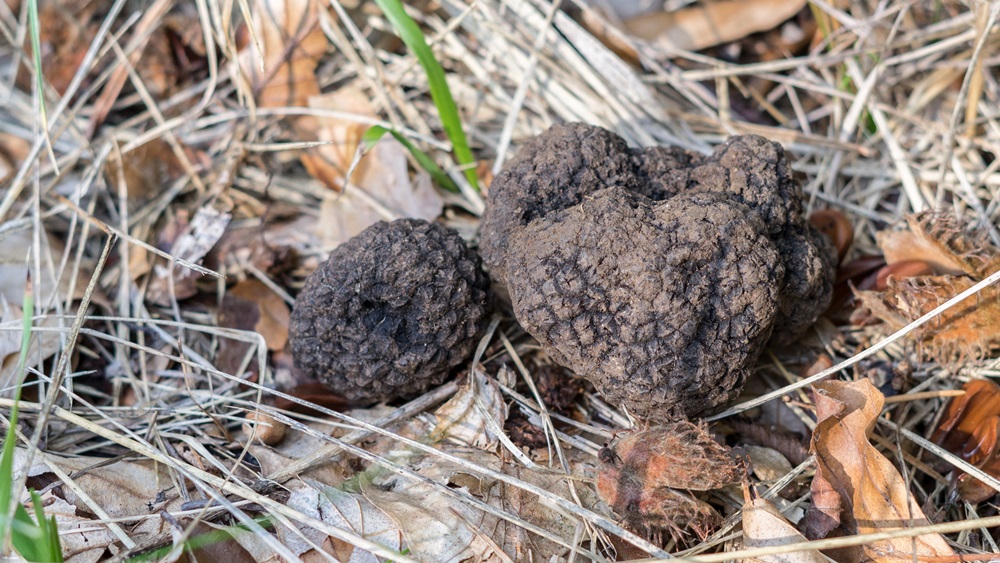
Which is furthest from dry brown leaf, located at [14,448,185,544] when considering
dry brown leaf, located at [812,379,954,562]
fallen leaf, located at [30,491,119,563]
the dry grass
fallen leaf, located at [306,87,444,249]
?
dry brown leaf, located at [812,379,954,562]

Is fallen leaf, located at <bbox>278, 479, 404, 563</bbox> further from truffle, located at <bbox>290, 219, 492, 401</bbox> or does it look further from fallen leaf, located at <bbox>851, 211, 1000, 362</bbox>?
fallen leaf, located at <bbox>851, 211, 1000, 362</bbox>

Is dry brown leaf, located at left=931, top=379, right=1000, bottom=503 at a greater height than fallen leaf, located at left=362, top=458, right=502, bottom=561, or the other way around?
fallen leaf, located at left=362, top=458, right=502, bottom=561

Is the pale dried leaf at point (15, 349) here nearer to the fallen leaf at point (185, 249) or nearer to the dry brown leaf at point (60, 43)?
the fallen leaf at point (185, 249)

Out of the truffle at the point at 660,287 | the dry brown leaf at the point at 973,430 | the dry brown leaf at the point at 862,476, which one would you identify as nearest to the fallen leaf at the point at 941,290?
the dry brown leaf at the point at 973,430

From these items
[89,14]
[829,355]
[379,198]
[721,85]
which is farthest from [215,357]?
[721,85]

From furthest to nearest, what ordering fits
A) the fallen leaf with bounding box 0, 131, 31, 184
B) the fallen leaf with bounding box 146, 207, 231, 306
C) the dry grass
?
1. the fallen leaf with bounding box 0, 131, 31, 184
2. the fallen leaf with bounding box 146, 207, 231, 306
3. the dry grass

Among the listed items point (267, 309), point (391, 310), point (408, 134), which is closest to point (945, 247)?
point (391, 310)
